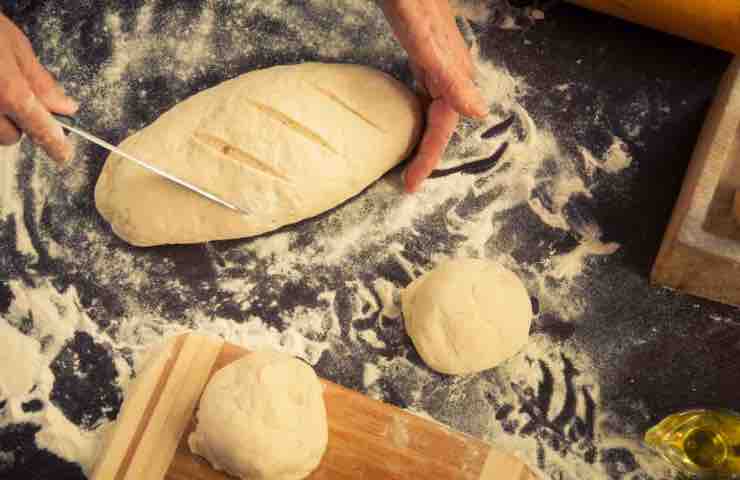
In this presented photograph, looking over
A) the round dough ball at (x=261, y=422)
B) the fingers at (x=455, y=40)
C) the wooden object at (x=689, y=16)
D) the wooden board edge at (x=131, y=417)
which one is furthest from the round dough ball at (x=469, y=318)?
the wooden object at (x=689, y=16)

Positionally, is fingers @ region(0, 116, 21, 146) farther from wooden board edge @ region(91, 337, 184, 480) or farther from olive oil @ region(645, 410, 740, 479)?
olive oil @ region(645, 410, 740, 479)

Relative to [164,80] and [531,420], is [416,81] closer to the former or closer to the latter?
[164,80]

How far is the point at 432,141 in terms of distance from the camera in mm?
1763

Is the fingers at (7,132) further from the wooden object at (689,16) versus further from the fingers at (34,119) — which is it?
the wooden object at (689,16)

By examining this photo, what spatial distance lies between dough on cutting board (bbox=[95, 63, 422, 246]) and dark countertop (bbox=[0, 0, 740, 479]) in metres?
0.12

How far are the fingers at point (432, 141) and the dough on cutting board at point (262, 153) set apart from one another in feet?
0.16

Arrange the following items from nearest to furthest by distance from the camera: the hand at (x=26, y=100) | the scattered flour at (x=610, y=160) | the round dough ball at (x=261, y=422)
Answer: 1. the hand at (x=26, y=100)
2. the round dough ball at (x=261, y=422)
3. the scattered flour at (x=610, y=160)

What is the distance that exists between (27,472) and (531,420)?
1341 mm

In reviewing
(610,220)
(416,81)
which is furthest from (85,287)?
(610,220)

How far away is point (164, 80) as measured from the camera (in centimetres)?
191

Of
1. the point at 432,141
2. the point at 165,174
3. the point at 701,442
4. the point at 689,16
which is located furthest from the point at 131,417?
the point at 689,16

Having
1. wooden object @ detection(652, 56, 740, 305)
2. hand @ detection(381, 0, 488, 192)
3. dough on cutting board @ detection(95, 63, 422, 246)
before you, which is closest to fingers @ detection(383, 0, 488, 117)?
hand @ detection(381, 0, 488, 192)

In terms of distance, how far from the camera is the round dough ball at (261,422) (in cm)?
152

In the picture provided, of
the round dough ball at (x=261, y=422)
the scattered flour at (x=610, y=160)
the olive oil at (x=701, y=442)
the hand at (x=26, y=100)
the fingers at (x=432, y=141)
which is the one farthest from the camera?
the scattered flour at (x=610, y=160)
